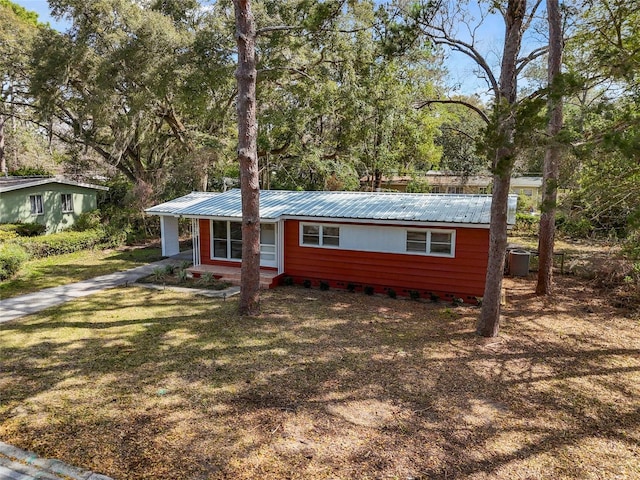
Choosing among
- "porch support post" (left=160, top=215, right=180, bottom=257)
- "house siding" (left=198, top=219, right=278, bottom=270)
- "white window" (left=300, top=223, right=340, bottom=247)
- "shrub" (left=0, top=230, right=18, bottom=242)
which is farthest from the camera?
"porch support post" (left=160, top=215, right=180, bottom=257)

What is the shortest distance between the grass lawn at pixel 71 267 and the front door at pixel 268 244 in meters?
5.26

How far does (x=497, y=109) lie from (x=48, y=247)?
53.0 feet

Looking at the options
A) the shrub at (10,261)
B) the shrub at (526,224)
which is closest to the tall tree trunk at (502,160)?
the shrub at (10,261)

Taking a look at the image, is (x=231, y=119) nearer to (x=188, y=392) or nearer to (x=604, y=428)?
(x=188, y=392)

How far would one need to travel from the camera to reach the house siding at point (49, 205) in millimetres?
16906

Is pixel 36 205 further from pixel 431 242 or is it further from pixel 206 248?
pixel 431 242

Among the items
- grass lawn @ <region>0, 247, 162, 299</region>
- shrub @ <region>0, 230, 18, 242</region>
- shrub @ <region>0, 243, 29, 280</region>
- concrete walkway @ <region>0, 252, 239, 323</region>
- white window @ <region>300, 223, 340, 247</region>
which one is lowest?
concrete walkway @ <region>0, 252, 239, 323</region>

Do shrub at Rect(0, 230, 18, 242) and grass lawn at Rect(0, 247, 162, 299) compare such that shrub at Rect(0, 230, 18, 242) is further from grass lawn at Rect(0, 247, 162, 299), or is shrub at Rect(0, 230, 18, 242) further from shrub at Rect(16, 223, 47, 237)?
grass lawn at Rect(0, 247, 162, 299)

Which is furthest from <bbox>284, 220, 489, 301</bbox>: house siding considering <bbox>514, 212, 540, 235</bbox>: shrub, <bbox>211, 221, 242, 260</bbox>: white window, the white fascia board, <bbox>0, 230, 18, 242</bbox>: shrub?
<bbox>514, 212, 540, 235</bbox>: shrub

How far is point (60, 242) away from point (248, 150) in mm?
11389

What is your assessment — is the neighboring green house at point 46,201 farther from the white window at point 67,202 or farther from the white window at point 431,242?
the white window at point 431,242

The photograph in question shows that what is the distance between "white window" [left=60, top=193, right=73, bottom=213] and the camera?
1916 centimetres

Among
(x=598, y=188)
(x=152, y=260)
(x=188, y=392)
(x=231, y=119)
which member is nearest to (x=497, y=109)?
(x=598, y=188)

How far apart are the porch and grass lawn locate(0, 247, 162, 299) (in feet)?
10.8
